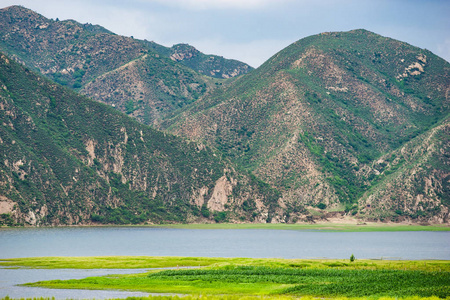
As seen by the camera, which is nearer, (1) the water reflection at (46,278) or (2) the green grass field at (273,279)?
(1) the water reflection at (46,278)

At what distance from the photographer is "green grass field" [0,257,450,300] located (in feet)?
216

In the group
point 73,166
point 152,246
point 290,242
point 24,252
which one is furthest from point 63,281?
point 73,166

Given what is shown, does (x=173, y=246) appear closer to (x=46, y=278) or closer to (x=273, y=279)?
(x=46, y=278)

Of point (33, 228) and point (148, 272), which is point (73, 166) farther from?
point (148, 272)

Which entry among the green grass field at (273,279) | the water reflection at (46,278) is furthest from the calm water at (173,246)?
the green grass field at (273,279)

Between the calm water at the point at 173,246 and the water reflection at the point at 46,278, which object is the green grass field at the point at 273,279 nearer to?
the water reflection at the point at 46,278

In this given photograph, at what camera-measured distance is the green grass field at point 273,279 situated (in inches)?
2589

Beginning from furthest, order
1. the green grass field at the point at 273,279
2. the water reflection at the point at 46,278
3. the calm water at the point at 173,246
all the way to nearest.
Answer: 1. the calm water at the point at 173,246
2. the green grass field at the point at 273,279
3. the water reflection at the point at 46,278

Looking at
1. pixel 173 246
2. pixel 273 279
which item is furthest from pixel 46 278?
pixel 173 246

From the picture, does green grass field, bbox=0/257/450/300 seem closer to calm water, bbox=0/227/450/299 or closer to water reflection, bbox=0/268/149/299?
water reflection, bbox=0/268/149/299

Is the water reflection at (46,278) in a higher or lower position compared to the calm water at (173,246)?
higher

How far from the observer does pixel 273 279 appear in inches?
3044

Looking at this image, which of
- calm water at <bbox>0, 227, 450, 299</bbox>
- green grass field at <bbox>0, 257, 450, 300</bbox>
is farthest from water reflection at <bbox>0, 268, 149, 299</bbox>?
green grass field at <bbox>0, 257, 450, 300</bbox>

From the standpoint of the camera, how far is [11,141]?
7283 inches
